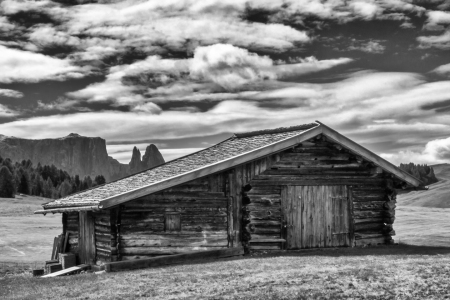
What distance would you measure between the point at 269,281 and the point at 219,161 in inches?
286

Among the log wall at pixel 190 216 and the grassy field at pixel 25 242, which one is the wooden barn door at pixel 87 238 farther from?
the grassy field at pixel 25 242

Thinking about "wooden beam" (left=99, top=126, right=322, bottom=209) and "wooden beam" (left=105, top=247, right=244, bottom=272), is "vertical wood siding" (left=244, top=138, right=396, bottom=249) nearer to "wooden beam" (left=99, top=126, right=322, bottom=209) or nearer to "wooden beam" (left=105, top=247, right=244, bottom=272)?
"wooden beam" (left=99, top=126, right=322, bottom=209)

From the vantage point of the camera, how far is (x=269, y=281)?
1362 centimetres

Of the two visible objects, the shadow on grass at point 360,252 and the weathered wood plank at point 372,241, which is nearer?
the shadow on grass at point 360,252

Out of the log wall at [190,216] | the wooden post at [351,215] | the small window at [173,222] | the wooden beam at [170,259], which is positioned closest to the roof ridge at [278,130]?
the log wall at [190,216]

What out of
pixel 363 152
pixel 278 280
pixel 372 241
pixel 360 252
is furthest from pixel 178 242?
pixel 372 241

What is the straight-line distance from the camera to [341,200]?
883 inches

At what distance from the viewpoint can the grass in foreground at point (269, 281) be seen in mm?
12367

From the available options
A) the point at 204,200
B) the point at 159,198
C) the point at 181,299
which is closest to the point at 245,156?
the point at 204,200

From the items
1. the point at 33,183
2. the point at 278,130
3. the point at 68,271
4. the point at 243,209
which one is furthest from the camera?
the point at 33,183

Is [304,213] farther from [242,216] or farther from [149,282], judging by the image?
[149,282]

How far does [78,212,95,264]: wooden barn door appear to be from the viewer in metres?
21.5

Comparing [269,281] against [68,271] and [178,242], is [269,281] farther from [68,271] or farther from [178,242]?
[68,271]

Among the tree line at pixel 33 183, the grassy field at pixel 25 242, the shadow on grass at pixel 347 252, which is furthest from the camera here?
the tree line at pixel 33 183
